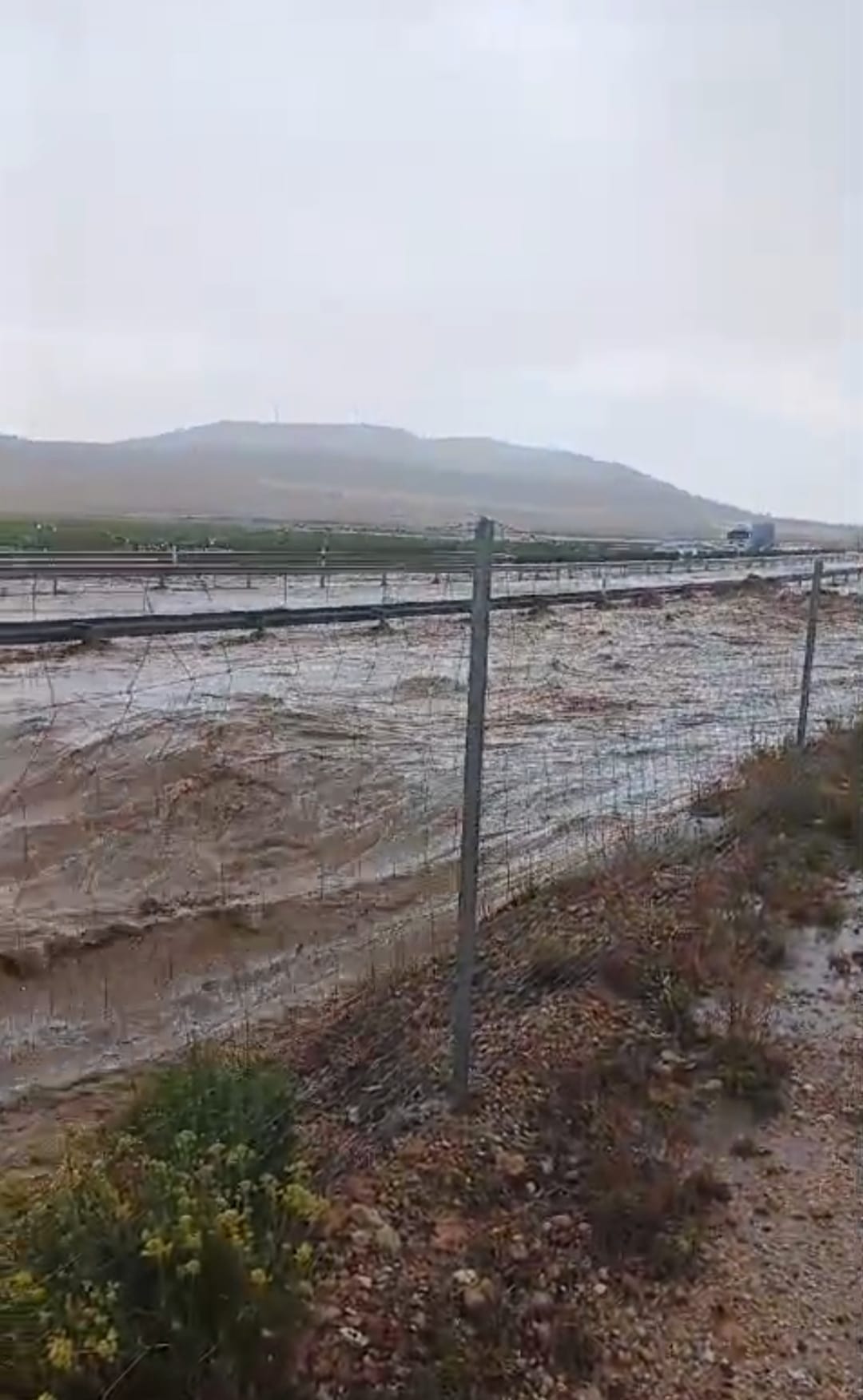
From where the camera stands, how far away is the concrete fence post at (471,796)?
180 inches

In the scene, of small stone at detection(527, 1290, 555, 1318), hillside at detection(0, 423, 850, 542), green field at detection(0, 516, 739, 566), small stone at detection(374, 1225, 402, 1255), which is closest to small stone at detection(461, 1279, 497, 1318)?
small stone at detection(527, 1290, 555, 1318)

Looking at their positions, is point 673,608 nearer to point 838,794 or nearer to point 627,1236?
point 838,794

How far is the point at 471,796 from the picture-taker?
16.2 feet

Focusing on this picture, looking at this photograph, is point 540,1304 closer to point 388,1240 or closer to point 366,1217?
point 388,1240

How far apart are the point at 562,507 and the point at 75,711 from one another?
147385mm

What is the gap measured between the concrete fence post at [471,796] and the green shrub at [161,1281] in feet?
4.46

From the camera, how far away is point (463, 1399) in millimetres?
3658

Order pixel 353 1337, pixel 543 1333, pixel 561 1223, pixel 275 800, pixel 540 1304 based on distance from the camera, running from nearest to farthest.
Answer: pixel 353 1337
pixel 543 1333
pixel 540 1304
pixel 561 1223
pixel 275 800

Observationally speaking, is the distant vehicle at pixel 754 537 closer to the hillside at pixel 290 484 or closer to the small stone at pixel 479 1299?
the hillside at pixel 290 484

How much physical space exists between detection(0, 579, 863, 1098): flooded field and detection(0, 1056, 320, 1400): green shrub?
9.90 ft

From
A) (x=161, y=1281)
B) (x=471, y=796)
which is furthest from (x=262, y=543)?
(x=161, y=1281)

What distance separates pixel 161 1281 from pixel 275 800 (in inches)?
362

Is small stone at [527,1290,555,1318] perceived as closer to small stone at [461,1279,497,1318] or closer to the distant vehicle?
small stone at [461,1279,497,1318]

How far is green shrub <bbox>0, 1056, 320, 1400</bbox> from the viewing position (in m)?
3.08
